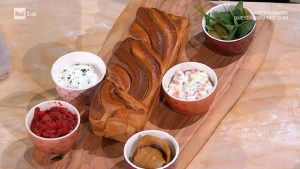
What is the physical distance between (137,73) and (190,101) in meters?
0.19

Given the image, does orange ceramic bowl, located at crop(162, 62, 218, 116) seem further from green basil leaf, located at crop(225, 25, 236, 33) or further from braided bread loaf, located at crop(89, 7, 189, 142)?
green basil leaf, located at crop(225, 25, 236, 33)

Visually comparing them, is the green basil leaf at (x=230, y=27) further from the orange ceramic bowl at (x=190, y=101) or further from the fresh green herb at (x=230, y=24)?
the orange ceramic bowl at (x=190, y=101)

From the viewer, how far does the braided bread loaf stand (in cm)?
152

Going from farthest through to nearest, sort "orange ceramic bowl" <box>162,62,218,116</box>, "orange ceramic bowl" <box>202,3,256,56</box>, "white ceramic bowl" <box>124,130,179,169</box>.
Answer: "orange ceramic bowl" <box>202,3,256,56</box> → "orange ceramic bowl" <box>162,62,218,116</box> → "white ceramic bowl" <box>124,130,179,169</box>

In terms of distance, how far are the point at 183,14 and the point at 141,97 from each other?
513 mm

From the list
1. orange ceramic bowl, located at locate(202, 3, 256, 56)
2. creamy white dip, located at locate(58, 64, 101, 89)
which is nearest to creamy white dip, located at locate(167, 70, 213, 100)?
orange ceramic bowl, located at locate(202, 3, 256, 56)

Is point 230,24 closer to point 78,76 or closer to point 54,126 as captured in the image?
point 78,76

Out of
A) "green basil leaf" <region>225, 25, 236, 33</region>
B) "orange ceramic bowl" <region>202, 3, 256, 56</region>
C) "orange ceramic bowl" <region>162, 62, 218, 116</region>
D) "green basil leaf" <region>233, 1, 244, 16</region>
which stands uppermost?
"green basil leaf" <region>233, 1, 244, 16</region>

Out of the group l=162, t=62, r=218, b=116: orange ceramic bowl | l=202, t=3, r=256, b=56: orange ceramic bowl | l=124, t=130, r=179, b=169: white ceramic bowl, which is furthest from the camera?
l=202, t=3, r=256, b=56: orange ceramic bowl

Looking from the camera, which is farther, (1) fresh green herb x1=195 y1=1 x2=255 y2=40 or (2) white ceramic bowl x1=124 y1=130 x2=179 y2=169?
(1) fresh green herb x1=195 y1=1 x2=255 y2=40

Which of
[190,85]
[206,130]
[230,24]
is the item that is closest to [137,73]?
[190,85]

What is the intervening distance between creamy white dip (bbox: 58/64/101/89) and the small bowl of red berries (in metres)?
0.12

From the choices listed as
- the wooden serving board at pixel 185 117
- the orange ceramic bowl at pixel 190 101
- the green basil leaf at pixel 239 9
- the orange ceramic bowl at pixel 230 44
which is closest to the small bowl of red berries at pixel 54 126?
the wooden serving board at pixel 185 117

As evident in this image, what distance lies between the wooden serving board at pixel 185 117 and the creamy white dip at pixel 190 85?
74 millimetres
